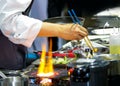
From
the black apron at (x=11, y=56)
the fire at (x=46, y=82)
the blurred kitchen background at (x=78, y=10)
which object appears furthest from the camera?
the blurred kitchen background at (x=78, y=10)

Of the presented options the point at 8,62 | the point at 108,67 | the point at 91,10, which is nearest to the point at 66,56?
the point at 8,62

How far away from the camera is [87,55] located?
1330 mm

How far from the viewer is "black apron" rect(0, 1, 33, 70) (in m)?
1.62

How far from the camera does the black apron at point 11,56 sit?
64.0 inches

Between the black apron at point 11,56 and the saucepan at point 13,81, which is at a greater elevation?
Result: the black apron at point 11,56

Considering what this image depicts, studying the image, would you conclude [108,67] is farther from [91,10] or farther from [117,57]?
[91,10]

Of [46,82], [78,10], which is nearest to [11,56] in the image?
[46,82]

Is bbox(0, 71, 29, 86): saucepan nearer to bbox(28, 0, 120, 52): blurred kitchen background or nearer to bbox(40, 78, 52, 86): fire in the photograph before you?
bbox(40, 78, 52, 86): fire

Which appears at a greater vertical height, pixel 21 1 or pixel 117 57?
pixel 21 1

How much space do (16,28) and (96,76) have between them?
1.36 feet

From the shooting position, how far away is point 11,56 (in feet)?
5.40

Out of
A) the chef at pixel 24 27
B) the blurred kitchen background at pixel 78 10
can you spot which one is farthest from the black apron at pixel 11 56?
the blurred kitchen background at pixel 78 10

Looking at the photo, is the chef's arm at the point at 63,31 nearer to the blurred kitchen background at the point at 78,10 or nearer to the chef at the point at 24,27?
the chef at the point at 24,27

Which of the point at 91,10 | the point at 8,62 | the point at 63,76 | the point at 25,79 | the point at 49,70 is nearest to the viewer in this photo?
the point at 25,79
